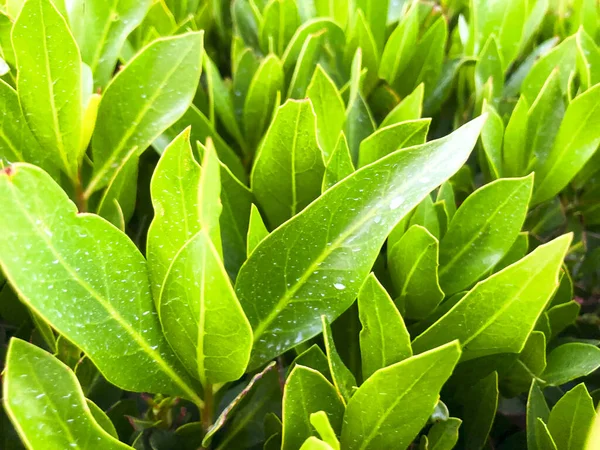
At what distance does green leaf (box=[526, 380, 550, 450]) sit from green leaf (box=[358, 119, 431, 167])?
0.99 feet

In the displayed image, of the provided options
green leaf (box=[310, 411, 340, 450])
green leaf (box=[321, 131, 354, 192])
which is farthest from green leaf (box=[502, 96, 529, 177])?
green leaf (box=[310, 411, 340, 450])

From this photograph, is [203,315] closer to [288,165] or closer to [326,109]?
[288,165]

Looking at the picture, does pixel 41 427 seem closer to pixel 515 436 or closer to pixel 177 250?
pixel 177 250

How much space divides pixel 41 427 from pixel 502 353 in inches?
17.8

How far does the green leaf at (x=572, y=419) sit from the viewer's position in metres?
0.55

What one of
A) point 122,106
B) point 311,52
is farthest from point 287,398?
point 311,52

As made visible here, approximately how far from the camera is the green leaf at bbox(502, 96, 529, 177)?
76 centimetres

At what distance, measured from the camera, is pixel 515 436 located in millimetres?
721

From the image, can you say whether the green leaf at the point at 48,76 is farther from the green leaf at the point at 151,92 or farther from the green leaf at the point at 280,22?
the green leaf at the point at 280,22

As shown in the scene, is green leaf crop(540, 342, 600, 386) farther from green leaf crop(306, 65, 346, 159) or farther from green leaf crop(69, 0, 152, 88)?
green leaf crop(69, 0, 152, 88)

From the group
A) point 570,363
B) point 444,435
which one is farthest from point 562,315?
point 444,435

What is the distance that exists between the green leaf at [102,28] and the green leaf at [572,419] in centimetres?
69

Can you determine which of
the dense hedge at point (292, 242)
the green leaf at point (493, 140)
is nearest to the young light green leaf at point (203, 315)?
the dense hedge at point (292, 242)

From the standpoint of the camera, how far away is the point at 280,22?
0.95 meters
